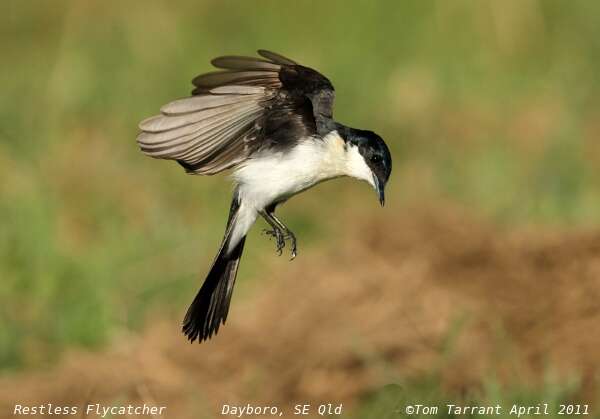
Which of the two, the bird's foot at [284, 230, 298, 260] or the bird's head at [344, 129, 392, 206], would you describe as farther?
the bird's head at [344, 129, 392, 206]

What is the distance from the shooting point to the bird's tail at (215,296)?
16.6 ft

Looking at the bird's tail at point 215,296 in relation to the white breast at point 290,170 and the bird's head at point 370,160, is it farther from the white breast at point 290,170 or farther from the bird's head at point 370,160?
the bird's head at point 370,160

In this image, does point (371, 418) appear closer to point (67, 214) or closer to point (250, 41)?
point (67, 214)

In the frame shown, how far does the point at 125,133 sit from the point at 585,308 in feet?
17.9

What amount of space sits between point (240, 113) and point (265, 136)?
0.14 metres

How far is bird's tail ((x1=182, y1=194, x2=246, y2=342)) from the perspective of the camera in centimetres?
507

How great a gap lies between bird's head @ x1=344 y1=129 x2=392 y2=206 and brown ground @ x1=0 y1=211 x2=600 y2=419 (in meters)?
1.17

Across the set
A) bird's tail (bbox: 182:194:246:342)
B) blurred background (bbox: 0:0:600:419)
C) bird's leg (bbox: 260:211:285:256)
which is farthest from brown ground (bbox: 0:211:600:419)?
bird's leg (bbox: 260:211:285:256)

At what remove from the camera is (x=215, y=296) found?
5199 mm

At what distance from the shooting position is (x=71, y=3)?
13.3 meters

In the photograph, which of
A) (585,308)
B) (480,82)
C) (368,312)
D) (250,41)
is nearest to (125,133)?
(250,41)

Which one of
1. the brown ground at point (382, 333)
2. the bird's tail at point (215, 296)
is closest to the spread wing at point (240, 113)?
the bird's tail at point (215, 296)

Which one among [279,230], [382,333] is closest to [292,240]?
[279,230]

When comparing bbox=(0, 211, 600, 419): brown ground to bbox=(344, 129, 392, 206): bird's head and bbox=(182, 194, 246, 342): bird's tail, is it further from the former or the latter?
bbox=(344, 129, 392, 206): bird's head
